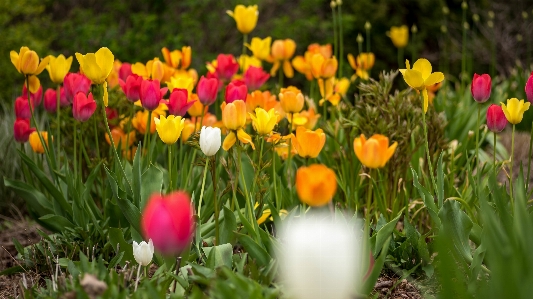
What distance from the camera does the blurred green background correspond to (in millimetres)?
5602

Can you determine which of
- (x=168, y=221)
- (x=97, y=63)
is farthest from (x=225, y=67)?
(x=168, y=221)

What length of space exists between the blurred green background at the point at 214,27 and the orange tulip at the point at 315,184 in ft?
11.4

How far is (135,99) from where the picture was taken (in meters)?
2.53

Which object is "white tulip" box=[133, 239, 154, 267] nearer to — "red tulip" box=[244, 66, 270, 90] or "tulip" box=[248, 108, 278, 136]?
"tulip" box=[248, 108, 278, 136]

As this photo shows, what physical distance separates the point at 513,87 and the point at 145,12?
350cm

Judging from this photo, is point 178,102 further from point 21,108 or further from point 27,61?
point 21,108

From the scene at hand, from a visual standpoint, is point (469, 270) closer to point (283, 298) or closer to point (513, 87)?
point (283, 298)

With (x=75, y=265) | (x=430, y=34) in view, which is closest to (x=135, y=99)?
(x=75, y=265)

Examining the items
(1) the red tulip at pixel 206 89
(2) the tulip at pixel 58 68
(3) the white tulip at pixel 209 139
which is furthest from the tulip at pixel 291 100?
(2) the tulip at pixel 58 68

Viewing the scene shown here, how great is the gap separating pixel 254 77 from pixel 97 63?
1108mm

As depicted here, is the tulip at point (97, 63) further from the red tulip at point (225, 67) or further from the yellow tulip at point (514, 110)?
the yellow tulip at point (514, 110)

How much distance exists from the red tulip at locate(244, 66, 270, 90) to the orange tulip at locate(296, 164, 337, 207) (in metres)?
1.70

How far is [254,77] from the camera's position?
3191 millimetres

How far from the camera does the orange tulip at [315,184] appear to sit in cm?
152
